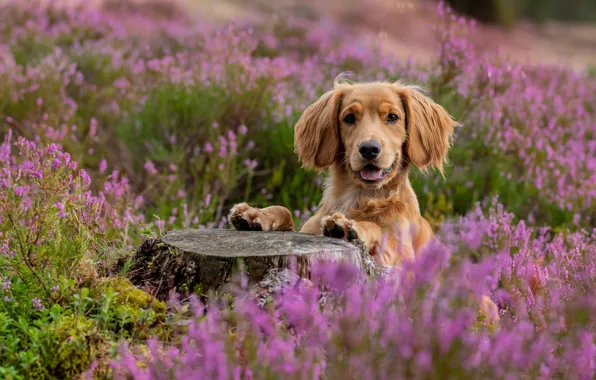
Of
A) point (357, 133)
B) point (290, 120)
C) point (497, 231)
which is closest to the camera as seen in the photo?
point (357, 133)

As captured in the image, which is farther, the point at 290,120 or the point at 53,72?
the point at 53,72

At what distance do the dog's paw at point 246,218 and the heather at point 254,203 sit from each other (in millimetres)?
409

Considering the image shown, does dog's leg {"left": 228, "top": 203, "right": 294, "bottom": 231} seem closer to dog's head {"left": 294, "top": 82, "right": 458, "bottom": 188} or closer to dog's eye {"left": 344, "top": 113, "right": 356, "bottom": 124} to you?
dog's head {"left": 294, "top": 82, "right": 458, "bottom": 188}

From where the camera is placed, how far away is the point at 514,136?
267 inches

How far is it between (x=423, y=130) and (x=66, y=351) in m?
2.41

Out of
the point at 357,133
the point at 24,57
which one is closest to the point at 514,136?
the point at 357,133

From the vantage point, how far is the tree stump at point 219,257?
313cm

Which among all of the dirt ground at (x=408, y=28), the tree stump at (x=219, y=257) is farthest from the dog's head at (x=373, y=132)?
the dirt ground at (x=408, y=28)

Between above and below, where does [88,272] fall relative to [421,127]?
below

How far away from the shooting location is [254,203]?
19.6ft

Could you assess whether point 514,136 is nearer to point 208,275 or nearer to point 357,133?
point 357,133

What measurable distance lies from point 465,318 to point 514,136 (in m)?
5.04

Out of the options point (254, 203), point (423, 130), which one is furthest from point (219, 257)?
point (254, 203)

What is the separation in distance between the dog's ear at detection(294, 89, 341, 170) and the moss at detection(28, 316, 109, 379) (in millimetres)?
1904
